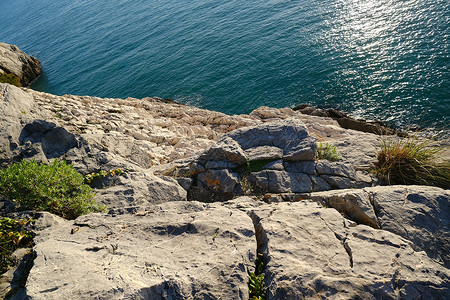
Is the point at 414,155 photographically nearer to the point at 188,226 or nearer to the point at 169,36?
the point at 188,226

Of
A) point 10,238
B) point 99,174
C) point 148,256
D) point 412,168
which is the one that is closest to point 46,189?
point 10,238

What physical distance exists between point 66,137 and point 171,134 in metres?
10.1

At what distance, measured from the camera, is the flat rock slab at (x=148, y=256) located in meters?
5.44

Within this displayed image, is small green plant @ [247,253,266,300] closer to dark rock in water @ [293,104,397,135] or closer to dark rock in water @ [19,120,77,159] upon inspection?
dark rock in water @ [19,120,77,159]

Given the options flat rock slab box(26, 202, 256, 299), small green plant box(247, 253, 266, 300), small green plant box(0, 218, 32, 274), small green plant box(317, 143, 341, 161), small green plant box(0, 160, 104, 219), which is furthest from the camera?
small green plant box(317, 143, 341, 161)

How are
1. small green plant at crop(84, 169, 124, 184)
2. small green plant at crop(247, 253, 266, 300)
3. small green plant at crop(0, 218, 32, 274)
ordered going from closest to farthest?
1. small green plant at crop(247, 253, 266, 300)
2. small green plant at crop(0, 218, 32, 274)
3. small green plant at crop(84, 169, 124, 184)

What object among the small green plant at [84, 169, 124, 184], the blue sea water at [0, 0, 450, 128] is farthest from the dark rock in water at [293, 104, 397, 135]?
the small green plant at [84, 169, 124, 184]

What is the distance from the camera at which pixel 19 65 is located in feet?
150

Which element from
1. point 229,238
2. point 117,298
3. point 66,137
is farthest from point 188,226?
point 66,137

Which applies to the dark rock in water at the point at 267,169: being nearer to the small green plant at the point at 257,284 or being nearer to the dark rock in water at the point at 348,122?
the small green plant at the point at 257,284

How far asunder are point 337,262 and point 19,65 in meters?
58.5

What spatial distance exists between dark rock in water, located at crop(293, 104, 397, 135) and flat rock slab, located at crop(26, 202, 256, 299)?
1735 cm

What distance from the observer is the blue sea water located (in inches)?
958

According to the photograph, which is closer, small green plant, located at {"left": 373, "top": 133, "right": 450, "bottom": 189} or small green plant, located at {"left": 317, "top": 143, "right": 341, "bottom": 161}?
small green plant, located at {"left": 373, "top": 133, "right": 450, "bottom": 189}
